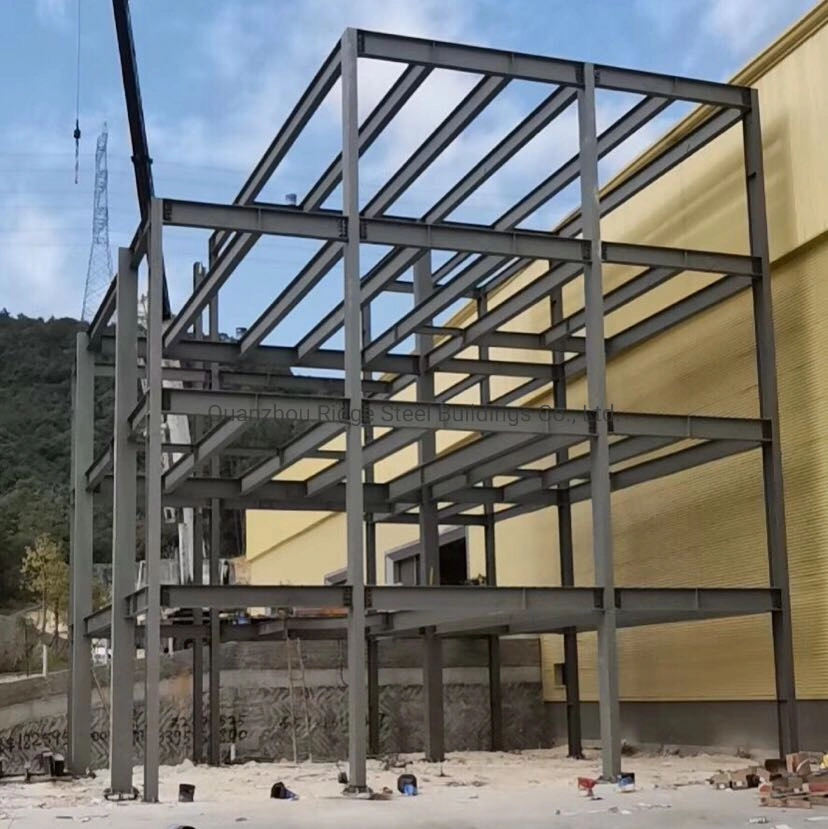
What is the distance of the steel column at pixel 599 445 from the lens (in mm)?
15922

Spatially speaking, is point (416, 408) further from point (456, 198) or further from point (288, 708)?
point (288, 708)

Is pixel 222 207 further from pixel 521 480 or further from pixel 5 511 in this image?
pixel 5 511

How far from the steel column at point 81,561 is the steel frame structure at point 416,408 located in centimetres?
4

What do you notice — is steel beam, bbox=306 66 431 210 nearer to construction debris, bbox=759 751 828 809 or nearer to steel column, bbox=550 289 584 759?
steel column, bbox=550 289 584 759

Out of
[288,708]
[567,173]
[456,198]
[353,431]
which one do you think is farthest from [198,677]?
[567,173]

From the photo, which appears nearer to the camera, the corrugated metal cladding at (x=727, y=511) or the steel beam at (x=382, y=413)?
the steel beam at (x=382, y=413)

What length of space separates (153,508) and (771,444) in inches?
351

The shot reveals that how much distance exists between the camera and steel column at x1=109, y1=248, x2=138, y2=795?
1595 centimetres

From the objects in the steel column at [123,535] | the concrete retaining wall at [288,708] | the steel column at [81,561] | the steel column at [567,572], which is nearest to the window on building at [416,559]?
the concrete retaining wall at [288,708]

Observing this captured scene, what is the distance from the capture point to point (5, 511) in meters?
69.8

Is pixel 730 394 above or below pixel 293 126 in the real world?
below

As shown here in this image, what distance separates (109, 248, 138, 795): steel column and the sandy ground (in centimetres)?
70

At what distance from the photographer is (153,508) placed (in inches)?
602

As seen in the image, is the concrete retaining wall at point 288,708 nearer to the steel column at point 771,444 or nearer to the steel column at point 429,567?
the steel column at point 429,567
